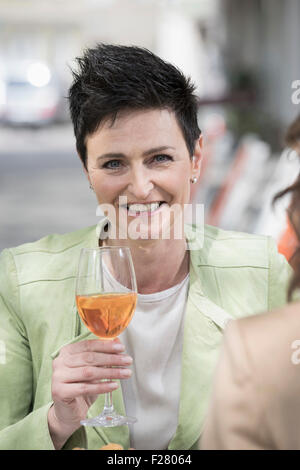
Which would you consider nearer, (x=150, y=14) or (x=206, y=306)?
(x=206, y=306)

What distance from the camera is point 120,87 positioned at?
1785 millimetres

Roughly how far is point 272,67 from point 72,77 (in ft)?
42.3

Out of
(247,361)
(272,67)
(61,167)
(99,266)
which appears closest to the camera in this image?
(247,361)

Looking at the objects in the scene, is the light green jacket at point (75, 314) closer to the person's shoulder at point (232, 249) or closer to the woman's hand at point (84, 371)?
the person's shoulder at point (232, 249)

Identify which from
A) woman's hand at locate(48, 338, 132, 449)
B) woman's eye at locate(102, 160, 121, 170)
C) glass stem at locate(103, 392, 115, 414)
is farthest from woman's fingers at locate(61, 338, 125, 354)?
woman's eye at locate(102, 160, 121, 170)

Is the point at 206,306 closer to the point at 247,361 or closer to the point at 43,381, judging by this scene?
the point at 43,381

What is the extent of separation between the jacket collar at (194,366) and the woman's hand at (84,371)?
0.81 ft

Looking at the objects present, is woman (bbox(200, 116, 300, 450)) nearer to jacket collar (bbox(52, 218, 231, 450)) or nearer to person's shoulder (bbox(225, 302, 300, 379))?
person's shoulder (bbox(225, 302, 300, 379))

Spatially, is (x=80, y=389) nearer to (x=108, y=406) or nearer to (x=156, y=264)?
(x=108, y=406)

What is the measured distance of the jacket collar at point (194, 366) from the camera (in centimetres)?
172

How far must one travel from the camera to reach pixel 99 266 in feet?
4.81

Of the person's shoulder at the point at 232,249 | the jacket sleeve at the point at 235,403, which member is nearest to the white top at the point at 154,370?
the person's shoulder at the point at 232,249

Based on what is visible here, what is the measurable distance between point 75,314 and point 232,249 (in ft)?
1.60
